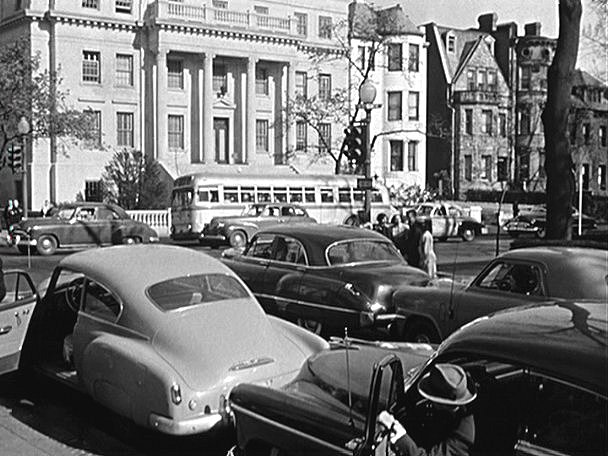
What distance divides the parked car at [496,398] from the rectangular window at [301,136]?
5229 centimetres

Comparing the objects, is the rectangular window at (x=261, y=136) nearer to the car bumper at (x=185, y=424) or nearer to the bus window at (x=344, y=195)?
the bus window at (x=344, y=195)

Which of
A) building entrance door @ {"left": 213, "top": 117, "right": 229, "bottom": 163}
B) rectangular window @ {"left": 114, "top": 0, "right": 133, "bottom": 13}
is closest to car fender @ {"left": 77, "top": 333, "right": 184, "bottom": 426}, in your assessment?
rectangular window @ {"left": 114, "top": 0, "right": 133, "bottom": 13}

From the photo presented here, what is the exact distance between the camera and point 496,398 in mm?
4105

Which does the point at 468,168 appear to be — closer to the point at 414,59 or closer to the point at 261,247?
the point at 414,59

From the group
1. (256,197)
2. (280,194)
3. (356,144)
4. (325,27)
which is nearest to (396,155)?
(325,27)

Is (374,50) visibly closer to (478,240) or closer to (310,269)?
(478,240)

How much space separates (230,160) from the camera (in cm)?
5353

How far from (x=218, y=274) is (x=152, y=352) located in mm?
1506

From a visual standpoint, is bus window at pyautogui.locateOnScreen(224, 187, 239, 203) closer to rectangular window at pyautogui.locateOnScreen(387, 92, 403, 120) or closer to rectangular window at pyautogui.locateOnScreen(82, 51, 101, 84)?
rectangular window at pyautogui.locateOnScreen(82, 51, 101, 84)

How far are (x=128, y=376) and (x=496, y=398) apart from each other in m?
3.81

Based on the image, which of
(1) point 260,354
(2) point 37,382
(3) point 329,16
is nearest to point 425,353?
(1) point 260,354

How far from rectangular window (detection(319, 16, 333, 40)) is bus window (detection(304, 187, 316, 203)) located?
76.1 ft

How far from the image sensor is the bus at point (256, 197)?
3503 cm

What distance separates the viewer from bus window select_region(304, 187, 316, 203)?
38.6m
